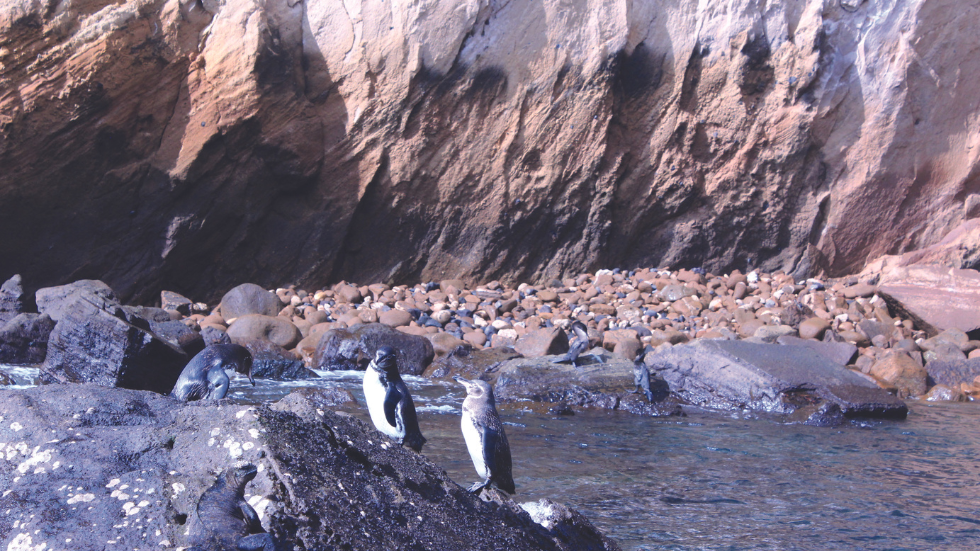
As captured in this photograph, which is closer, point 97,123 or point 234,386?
point 234,386

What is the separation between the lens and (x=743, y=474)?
4.59 m

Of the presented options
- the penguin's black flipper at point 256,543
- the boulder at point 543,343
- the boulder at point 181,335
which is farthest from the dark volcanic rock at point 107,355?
the penguin's black flipper at point 256,543

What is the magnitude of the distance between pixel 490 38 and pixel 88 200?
6.37 metres

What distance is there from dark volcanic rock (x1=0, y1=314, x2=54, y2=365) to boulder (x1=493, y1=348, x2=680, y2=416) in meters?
4.64

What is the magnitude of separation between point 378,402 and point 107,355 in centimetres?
361

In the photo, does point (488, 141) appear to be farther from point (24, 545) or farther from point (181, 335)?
point (24, 545)

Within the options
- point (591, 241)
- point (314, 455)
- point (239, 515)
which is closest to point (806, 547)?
point (314, 455)

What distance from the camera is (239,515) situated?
Result: 159cm

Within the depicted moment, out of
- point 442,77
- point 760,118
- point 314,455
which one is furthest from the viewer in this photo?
point 760,118

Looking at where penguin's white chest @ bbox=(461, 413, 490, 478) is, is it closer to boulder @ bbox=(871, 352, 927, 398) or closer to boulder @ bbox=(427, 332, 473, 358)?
boulder @ bbox=(427, 332, 473, 358)

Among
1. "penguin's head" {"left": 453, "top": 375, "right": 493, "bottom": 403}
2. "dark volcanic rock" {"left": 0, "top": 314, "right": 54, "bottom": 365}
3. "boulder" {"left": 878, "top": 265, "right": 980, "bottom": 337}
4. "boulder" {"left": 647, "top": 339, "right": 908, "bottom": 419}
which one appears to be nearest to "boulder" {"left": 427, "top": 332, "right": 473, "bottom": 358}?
"boulder" {"left": 647, "top": 339, "right": 908, "bottom": 419}

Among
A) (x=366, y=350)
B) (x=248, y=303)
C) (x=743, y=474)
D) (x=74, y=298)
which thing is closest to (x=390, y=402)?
(x=743, y=474)

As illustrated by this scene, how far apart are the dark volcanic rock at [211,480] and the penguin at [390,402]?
46.4 inches

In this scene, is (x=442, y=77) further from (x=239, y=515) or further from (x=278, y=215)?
(x=239, y=515)
